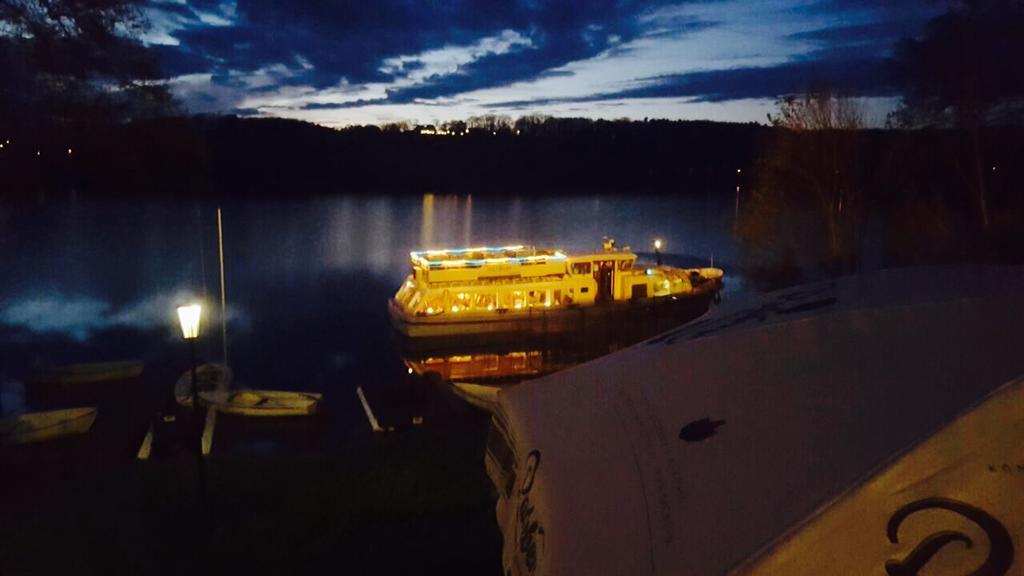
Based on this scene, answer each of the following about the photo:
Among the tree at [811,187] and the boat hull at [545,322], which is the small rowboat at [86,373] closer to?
the boat hull at [545,322]

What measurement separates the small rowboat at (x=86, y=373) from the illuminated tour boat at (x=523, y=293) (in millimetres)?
8384

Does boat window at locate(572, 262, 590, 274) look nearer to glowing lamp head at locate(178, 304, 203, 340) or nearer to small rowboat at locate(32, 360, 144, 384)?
small rowboat at locate(32, 360, 144, 384)

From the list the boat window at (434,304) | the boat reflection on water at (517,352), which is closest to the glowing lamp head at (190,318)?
the boat reflection on water at (517,352)

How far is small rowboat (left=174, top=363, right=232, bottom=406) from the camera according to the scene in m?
18.6

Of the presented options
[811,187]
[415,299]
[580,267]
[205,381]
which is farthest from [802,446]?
[580,267]

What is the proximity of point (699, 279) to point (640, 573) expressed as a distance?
Result: 30.2 metres

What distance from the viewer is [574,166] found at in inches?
3752

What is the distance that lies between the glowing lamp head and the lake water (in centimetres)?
552

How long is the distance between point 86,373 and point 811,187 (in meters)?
20.3

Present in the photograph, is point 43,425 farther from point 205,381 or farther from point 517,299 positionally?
point 517,299

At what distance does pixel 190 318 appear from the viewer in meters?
8.25

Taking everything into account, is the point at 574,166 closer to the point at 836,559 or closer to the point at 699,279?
the point at 699,279

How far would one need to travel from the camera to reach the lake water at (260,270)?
26.9m

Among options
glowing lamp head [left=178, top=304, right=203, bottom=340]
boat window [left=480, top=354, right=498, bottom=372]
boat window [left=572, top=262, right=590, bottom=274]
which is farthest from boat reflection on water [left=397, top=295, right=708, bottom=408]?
glowing lamp head [left=178, top=304, right=203, bottom=340]
